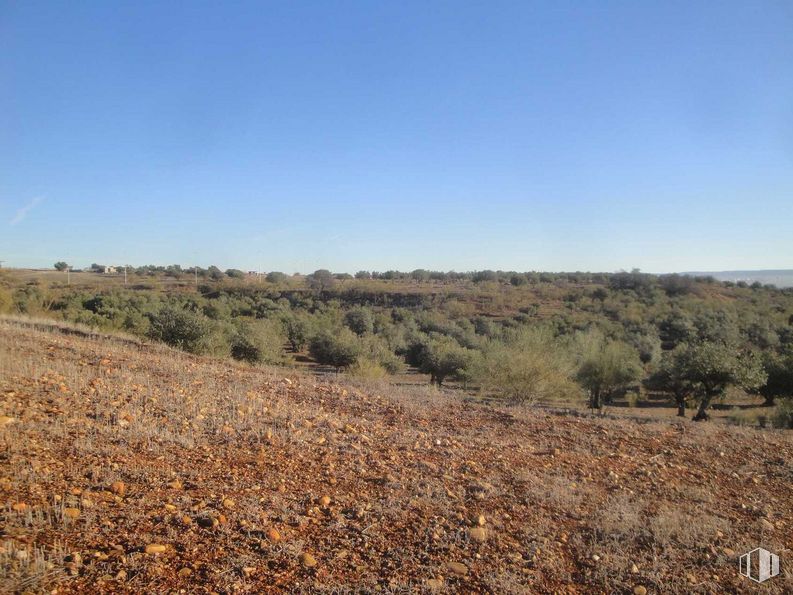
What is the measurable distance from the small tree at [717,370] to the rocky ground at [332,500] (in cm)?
1122

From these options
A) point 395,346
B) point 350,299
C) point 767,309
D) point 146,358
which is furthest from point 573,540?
point 767,309

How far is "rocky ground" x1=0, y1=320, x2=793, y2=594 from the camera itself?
304cm

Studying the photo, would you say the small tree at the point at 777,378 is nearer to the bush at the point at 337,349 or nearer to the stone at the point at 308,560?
the bush at the point at 337,349

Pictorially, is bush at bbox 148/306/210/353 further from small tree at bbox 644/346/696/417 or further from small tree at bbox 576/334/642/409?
small tree at bbox 644/346/696/417

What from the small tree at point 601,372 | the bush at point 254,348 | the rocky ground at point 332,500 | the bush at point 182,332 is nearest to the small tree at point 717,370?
the small tree at point 601,372

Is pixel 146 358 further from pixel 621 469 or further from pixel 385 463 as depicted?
pixel 621 469

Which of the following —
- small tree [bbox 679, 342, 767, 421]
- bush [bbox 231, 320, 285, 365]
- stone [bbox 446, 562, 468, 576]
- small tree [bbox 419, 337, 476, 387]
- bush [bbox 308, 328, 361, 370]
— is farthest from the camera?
bush [bbox 308, 328, 361, 370]

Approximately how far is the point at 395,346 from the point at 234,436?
2611cm

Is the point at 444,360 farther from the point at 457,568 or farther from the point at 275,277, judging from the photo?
the point at 275,277

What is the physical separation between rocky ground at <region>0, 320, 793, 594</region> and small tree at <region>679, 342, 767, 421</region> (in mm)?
11215

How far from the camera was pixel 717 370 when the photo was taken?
17.6m

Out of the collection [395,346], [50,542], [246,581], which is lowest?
[395,346]

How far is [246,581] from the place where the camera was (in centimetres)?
289

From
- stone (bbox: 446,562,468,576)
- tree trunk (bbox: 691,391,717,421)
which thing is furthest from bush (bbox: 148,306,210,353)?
tree trunk (bbox: 691,391,717,421)
